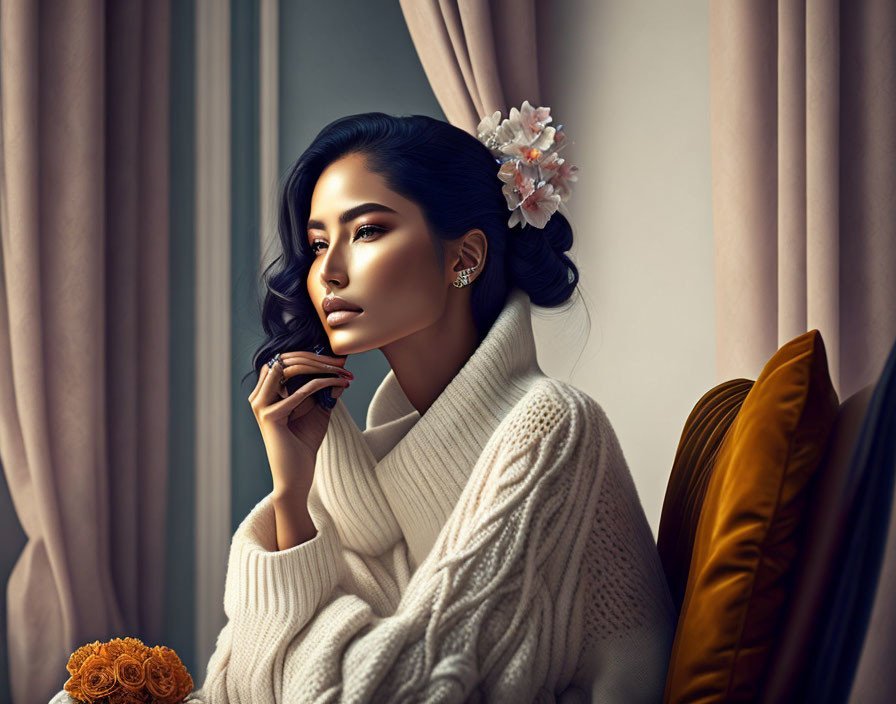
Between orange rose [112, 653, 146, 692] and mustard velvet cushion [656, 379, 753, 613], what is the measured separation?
824 mm

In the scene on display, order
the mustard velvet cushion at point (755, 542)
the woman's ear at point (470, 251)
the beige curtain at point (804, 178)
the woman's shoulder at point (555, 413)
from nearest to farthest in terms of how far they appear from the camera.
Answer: the mustard velvet cushion at point (755, 542) → the woman's shoulder at point (555, 413) → the woman's ear at point (470, 251) → the beige curtain at point (804, 178)

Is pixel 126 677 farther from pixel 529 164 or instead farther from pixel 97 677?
pixel 529 164

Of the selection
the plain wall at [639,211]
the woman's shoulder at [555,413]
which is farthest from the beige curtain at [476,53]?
the woman's shoulder at [555,413]

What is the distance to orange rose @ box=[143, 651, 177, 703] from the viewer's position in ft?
4.04

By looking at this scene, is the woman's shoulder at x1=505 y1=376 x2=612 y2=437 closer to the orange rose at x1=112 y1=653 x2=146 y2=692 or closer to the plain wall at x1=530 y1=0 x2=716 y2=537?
the orange rose at x1=112 y1=653 x2=146 y2=692

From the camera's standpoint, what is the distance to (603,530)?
113cm

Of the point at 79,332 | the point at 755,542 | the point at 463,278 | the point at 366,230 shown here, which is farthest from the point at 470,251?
the point at 79,332

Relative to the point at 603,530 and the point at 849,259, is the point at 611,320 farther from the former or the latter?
the point at 603,530

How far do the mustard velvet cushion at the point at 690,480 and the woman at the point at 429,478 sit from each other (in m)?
0.10

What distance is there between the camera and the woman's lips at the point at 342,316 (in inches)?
50.1

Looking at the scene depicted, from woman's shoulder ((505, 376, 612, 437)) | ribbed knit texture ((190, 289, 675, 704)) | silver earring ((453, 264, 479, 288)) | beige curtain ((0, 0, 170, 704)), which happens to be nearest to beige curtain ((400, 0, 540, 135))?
beige curtain ((0, 0, 170, 704))

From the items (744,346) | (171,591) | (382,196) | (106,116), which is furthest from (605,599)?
(106,116)

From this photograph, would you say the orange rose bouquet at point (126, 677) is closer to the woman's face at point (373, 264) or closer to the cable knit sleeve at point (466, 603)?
the cable knit sleeve at point (466, 603)

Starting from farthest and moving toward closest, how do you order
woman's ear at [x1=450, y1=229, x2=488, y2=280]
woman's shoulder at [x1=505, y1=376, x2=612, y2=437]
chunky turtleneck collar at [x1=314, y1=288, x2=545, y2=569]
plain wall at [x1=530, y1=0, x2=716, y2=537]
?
1. plain wall at [x1=530, y1=0, x2=716, y2=537]
2. woman's ear at [x1=450, y1=229, x2=488, y2=280]
3. chunky turtleneck collar at [x1=314, y1=288, x2=545, y2=569]
4. woman's shoulder at [x1=505, y1=376, x2=612, y2=437]
